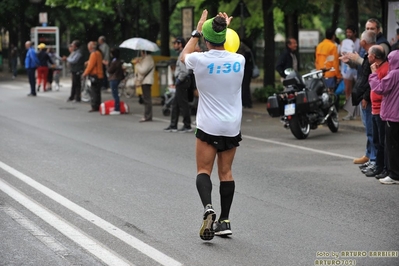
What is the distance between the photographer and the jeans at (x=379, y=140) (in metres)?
12.1

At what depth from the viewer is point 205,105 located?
25.7ft

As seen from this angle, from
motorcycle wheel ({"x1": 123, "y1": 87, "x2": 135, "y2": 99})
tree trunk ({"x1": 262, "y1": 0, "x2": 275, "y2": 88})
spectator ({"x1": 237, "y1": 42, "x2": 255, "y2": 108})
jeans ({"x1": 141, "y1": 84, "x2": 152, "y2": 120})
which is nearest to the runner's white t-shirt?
jeans ({"x1": 141, "y1": 84, "x2": 152, "y2": 120})

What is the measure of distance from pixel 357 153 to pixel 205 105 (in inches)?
285

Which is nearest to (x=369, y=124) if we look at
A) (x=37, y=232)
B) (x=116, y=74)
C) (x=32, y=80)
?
(x=37, y=232)

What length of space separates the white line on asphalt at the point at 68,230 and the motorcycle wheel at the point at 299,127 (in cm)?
716

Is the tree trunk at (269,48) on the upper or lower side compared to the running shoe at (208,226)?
upper

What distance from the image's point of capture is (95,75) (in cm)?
2422

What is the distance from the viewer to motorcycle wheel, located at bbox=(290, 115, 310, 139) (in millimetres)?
16609

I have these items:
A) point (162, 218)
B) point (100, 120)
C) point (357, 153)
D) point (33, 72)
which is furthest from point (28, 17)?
point (162, 218)

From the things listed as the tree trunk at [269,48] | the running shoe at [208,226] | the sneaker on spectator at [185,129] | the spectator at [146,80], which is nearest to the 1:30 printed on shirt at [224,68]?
the running shoe at [208,226]

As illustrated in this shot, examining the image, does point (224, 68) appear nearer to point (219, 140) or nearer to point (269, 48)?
point (219, 140)

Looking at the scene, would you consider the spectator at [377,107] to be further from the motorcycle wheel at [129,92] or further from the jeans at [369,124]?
the motorcycle wheel at [129,92]

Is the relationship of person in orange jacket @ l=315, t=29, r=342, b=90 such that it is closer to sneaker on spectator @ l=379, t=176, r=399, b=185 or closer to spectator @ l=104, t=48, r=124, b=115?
spectator @ l=104, t=48, r=124, b=115

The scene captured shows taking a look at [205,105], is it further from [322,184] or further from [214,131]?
[322,184]
